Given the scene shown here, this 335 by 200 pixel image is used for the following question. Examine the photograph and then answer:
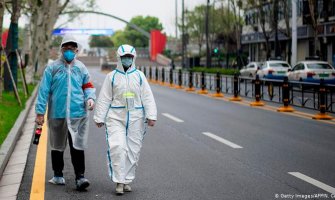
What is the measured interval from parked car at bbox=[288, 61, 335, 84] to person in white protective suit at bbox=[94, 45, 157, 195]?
24.6 m

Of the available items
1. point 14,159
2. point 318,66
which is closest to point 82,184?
point 14,159

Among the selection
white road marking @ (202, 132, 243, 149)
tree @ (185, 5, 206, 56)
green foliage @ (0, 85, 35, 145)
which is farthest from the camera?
tree @ (185, 5, 206, 56)

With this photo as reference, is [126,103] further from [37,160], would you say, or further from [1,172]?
[37,160]

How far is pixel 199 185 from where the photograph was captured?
26.0 feet

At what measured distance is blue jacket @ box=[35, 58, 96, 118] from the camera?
775 cm

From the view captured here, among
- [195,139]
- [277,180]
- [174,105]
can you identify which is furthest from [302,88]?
[277,180]

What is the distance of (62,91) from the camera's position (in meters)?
7.79

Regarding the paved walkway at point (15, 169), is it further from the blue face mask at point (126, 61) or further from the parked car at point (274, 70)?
the parked car at point (274, 70)

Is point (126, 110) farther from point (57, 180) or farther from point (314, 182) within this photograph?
point (314, 182)

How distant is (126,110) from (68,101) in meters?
0.71

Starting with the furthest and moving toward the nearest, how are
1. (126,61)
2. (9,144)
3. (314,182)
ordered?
(9,144), (314,182), (126,61)

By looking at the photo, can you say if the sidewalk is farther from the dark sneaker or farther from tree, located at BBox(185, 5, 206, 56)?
tree, located at BBox(185, 5, 206, 56)

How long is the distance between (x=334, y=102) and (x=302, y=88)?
1.71 m

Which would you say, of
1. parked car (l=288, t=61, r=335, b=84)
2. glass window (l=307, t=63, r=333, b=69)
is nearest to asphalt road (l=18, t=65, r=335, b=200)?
parked car (l=288, t=61, r=335, b=84)
